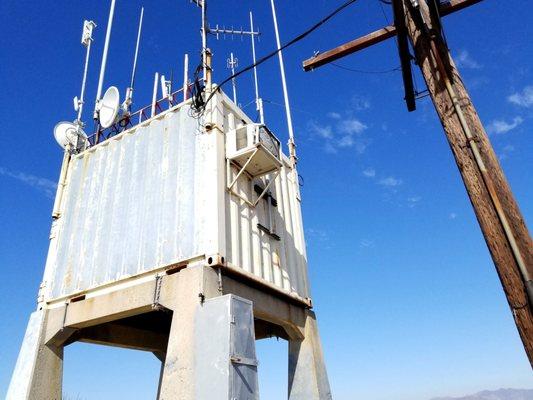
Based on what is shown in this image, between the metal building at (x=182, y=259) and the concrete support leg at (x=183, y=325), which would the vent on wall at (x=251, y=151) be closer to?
the metal building at (x=182, y=259)

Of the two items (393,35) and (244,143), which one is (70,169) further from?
(393,35)

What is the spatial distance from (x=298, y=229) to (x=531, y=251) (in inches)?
261

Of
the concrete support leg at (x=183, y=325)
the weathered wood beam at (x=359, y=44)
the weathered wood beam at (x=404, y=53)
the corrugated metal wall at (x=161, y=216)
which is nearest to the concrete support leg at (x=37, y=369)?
the corrugated metal wall at (x=161, y=216)

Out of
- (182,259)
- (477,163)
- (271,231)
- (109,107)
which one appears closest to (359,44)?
(477,163)

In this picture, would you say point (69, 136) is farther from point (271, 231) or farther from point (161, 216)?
point (271, 231)

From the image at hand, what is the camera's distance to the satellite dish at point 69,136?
11.0 m

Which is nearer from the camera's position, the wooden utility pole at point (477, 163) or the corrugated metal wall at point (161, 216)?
the wooden utility pole at point (477, 163)

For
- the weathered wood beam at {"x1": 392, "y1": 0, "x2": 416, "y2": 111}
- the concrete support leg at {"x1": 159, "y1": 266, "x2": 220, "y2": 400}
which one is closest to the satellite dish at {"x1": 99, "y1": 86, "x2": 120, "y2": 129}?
the concrete support leg at {"x1": 159, "y1": 266, "x2": 220, "y2": 400}

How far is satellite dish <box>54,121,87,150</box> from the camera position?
36.1 ft

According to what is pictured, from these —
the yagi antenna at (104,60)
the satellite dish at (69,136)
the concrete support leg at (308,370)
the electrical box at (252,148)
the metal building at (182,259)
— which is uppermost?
the yagi antenna at (104,60)

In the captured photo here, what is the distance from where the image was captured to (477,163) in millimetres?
4691

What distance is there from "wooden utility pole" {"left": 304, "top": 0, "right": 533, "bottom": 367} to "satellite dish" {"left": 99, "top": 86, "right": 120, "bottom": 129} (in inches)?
283

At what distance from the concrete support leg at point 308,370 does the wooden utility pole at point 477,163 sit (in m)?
4.95

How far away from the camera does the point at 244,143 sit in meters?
8.38
